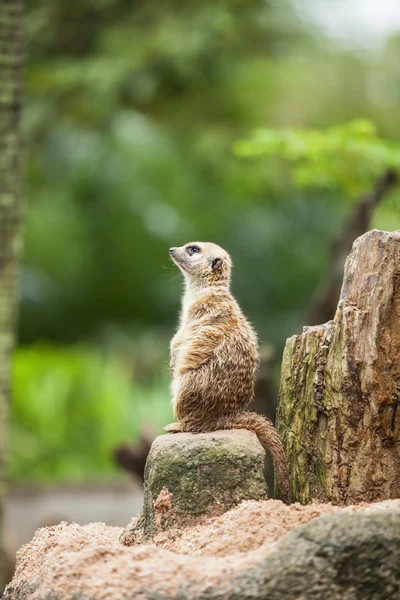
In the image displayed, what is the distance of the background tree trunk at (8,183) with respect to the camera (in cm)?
536

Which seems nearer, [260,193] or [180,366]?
[180,366]

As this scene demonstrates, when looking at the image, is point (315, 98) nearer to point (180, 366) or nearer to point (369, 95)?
point (369, 95)

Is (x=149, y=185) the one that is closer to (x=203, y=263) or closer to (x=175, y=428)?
(x=203, y=263)

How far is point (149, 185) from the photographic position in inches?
503

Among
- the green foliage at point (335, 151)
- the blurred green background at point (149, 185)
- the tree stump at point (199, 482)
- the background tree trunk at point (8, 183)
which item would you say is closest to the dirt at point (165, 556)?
the tree stump at point (199, 482)

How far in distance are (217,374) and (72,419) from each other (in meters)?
7.88

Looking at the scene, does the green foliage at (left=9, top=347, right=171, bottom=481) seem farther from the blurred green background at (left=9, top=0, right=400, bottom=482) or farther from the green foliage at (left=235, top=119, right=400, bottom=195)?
the green foliage at (left=235, top=119, right=400, bottom=195)

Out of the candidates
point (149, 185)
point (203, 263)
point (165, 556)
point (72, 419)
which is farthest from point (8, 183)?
point (149, 185)

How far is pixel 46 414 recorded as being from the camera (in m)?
11.0

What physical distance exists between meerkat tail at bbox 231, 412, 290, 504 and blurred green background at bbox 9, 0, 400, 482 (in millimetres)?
3383

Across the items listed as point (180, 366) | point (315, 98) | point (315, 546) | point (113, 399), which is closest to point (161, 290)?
point (113, 399)

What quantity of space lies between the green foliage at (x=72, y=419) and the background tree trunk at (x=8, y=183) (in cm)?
540

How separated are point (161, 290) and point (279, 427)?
29.9 feet

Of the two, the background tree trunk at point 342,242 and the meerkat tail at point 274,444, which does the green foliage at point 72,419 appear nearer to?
the background tree trunk at point 342,242
